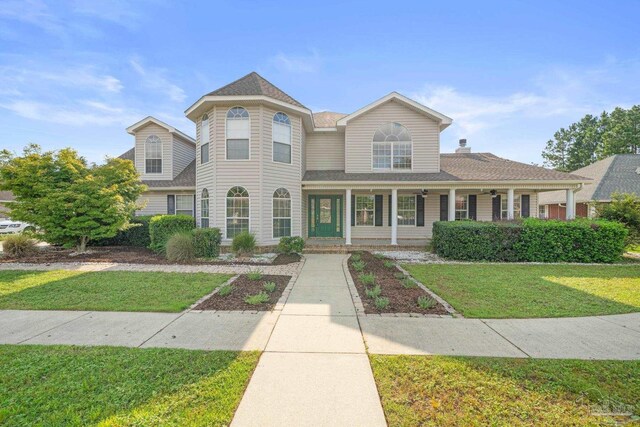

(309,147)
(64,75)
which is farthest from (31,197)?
(309,147)

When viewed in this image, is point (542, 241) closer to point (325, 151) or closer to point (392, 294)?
point (392, 294)

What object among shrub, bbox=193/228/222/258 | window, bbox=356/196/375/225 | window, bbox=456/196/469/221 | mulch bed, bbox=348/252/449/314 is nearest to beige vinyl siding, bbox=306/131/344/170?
window, bbox=356/196/375/225

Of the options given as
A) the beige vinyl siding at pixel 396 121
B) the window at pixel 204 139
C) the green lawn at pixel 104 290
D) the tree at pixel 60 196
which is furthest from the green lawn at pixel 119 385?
the beige vinyl siding at pixel 396 121

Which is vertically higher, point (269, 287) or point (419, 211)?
point (419, 211)

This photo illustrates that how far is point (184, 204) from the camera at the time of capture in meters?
14.6

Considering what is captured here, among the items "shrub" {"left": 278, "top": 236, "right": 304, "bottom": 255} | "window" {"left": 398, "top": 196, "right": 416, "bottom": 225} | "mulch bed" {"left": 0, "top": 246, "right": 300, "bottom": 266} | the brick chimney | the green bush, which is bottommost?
"mulch bed" {"left": 0, "top": 246, "right": 300, "bottom": 266}

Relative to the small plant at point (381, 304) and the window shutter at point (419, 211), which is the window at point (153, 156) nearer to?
the window shutter at point (419, 211)

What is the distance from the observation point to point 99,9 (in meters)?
8.73

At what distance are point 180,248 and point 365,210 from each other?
8934mm

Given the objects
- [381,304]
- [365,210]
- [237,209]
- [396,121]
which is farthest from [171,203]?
[381,304]

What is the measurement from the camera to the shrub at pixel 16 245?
998 centimetres

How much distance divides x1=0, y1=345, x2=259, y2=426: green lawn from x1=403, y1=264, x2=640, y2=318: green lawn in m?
3.99

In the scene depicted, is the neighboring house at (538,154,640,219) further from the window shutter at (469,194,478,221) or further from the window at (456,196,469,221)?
the window at (456,196,469,221)

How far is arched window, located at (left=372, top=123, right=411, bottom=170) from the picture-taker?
13.5 metres
